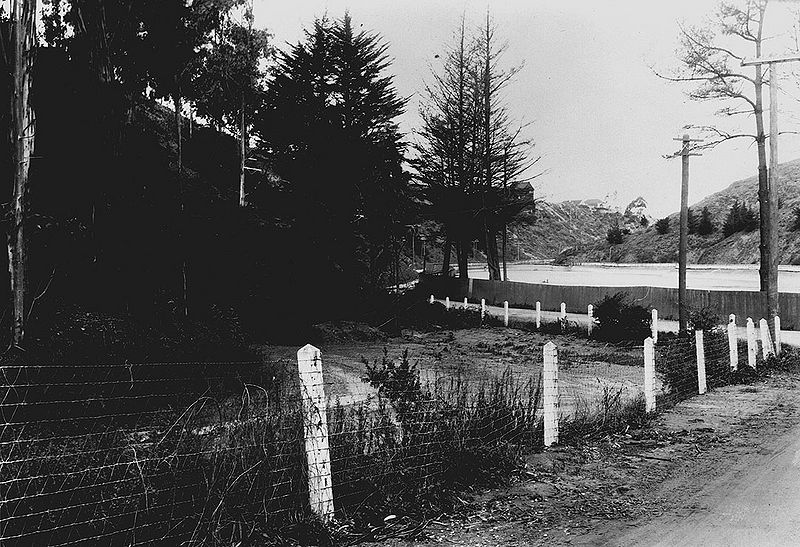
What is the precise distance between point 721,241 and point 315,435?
81.1m

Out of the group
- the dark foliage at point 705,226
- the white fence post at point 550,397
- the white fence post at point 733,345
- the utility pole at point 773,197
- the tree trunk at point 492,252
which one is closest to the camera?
the white fence post at point 550,397

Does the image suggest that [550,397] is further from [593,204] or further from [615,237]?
[593,204]

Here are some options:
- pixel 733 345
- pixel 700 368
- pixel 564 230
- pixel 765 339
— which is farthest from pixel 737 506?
pixel 564 230

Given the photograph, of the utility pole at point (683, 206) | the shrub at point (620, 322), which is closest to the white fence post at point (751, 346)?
the utility pole at point (683, 206)

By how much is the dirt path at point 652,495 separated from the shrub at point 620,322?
17.0 meters

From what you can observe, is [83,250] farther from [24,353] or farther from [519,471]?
[519,471]

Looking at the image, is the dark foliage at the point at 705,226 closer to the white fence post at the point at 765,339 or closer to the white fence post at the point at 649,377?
the white fence post at the point at 765,339

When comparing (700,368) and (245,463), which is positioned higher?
(245,463)

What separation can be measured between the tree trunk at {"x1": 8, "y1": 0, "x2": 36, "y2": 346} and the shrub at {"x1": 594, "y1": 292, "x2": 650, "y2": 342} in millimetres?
21226

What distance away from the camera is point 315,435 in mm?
5602

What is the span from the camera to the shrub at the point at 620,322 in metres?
27.0

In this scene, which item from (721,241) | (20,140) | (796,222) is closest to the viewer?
(20,140)

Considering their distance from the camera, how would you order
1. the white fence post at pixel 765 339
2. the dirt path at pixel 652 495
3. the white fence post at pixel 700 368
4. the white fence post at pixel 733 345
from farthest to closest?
the white fence post at pixel 765 339 → the white fence post at pixel 733 345 → the white fence post at pixel 700 368 → the dirt path at pixel 652 495

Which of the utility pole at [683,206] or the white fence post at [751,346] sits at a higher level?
the utility pole at [683,206]
